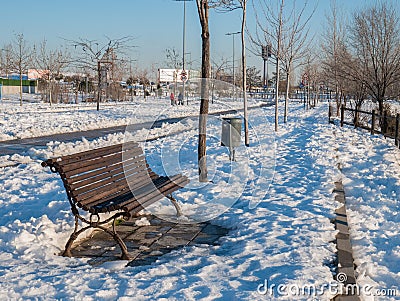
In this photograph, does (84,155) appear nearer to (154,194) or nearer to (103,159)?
(103,159)

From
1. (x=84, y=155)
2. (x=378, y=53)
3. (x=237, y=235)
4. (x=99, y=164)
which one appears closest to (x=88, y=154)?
(x=84, y=155)

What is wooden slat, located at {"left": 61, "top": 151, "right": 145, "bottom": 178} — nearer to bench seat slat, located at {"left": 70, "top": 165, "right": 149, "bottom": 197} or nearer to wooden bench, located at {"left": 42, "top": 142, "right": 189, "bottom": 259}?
wooden bench, located at {"left": 42, "top": 142, "right": 189, "bottom": 259}

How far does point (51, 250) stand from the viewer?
4.89 m

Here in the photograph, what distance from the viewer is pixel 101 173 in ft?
18.1

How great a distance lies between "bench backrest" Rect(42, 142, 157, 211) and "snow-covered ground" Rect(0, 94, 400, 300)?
0.62 meters

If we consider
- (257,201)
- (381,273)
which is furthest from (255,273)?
(257,201)

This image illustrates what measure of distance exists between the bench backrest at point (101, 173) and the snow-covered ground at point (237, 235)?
2.04 ft

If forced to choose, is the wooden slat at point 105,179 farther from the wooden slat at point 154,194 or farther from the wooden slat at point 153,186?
the wooden slat at point 154,194

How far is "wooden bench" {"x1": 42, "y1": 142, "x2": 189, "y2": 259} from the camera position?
4822 millimetres

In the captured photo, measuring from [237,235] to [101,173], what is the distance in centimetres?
175

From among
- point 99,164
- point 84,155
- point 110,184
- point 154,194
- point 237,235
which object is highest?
point 84,155

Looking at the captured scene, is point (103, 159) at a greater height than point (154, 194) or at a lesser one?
greater

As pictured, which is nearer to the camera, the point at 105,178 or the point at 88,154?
the point at 88,154

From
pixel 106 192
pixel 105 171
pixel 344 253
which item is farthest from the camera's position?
pixel 105 171
